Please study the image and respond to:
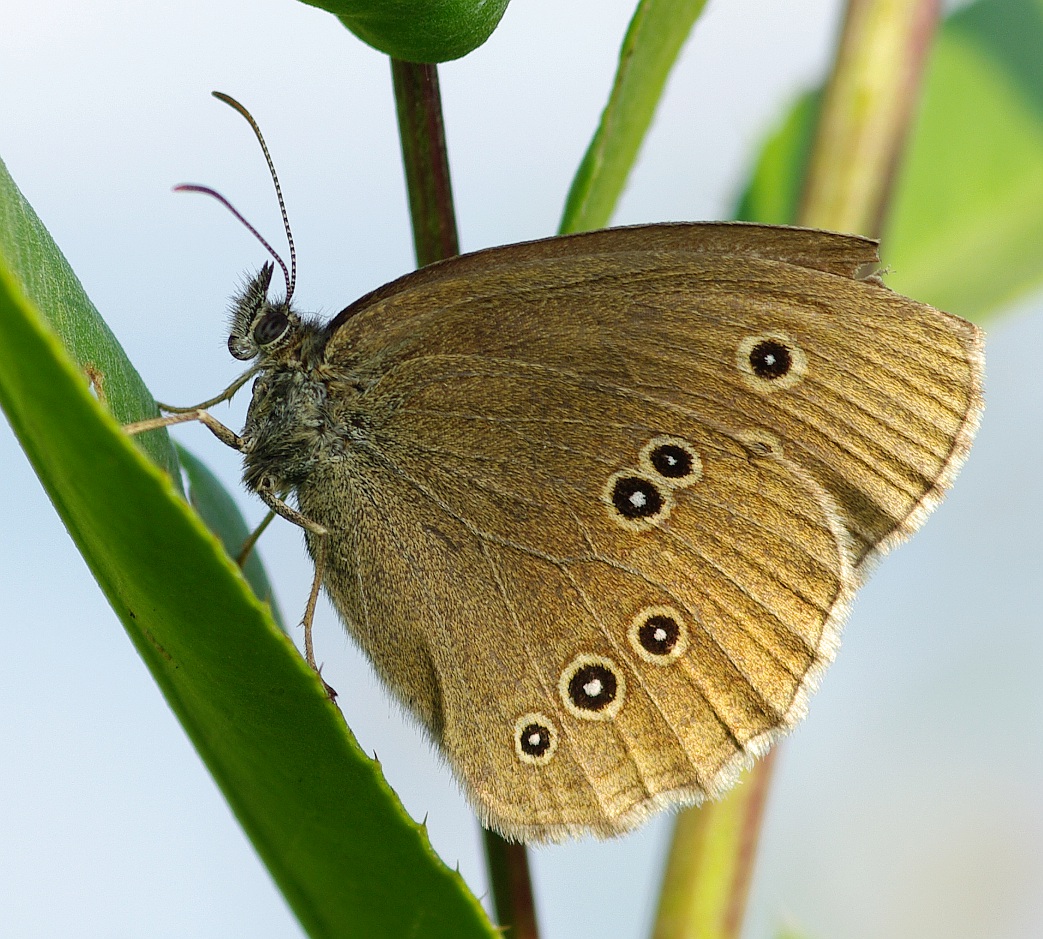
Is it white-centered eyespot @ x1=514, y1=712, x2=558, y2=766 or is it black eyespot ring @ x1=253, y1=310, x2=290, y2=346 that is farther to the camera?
black eyespot ring @ x1=253, y1=310, x2=290, y2=346

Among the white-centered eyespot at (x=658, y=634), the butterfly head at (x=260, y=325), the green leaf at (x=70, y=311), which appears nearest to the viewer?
the green leaf at (x=70, y=311)

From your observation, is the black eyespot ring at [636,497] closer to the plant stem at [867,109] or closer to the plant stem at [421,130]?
the plant stem at [867,109]

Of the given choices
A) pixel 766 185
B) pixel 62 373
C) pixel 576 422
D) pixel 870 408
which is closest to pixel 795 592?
pixel 870 408

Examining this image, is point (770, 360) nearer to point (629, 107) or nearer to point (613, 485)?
point (613, 485)

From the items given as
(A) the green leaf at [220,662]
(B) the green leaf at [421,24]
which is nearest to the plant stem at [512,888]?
(A) the green leaf at [220,662]

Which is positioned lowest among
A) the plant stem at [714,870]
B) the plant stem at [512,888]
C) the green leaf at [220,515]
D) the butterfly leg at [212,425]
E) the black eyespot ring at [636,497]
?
the plant stem at [714,870]

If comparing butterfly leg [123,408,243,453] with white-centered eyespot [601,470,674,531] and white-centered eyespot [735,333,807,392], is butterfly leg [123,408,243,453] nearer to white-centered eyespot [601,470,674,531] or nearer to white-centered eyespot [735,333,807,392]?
white-centered eyespot [601,470,674,531]

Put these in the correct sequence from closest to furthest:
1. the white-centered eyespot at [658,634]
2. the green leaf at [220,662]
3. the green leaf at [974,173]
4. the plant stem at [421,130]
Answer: the green leaf at [220,662] → the plant stem at [421,130] → the white-centered eyespot at [658,634] → the green leaf at [974,173]

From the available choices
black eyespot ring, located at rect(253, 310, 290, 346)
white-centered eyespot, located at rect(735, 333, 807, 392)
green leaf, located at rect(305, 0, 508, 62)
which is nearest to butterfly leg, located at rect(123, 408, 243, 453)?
black eyespot ring, located at rect(253, 310, 290, 346)
